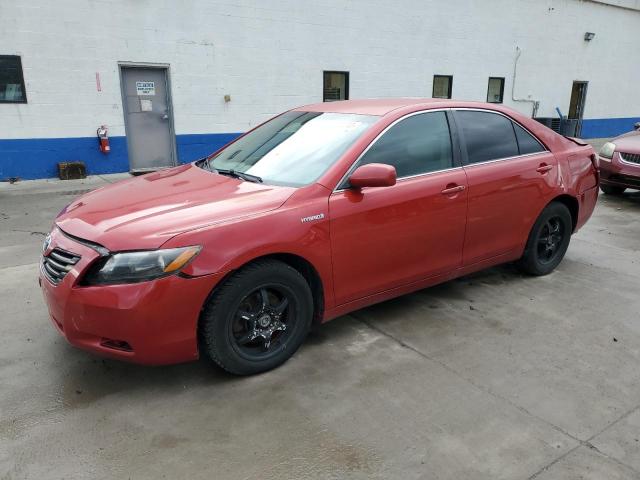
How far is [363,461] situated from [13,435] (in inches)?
69.4

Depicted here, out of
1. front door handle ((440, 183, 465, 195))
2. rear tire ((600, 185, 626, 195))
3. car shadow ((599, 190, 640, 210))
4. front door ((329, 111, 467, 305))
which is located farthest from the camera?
rear tire ((600, 185, 626, 195))

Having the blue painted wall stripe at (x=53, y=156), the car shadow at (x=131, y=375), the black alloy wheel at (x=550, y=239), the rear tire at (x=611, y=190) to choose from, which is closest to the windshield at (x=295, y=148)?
the car shadow at (x=131, y=375)

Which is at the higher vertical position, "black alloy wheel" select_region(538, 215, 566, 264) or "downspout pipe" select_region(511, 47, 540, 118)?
"downspout pipe" select_region(511, 47, 540, 118)

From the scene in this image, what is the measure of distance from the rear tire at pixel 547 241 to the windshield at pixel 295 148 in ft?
6.60

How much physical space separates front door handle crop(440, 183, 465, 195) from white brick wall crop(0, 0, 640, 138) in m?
8.06

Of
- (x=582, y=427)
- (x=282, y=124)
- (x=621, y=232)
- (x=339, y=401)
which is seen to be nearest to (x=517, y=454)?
(x=582, y=427)

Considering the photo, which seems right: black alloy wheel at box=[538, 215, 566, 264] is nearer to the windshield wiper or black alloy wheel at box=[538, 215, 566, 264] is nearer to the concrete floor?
the concrete floor

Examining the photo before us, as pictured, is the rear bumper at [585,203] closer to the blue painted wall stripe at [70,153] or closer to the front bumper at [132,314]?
the front bumper at [132,314]

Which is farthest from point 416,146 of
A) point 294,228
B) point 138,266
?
point 138,266

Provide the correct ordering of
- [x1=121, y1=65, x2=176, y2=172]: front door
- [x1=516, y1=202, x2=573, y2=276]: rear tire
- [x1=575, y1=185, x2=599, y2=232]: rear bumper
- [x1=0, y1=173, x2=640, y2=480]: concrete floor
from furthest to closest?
[x1=121, y1=65, x2=176, y2=172]: front door → [x1=575, y1=185, x2=599, y2=232]: rear bumper → [x1=516, y1=202, x2=573, y2=276]: rear tire → [x1=0, y1=173, x2=640, y2=480]: concrete floor

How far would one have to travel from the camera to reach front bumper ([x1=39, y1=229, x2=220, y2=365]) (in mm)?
2598

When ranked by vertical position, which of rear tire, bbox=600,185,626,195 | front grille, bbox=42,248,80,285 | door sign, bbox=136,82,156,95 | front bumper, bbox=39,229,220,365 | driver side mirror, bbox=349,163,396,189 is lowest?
rear tire, bbox=600,185,626,195

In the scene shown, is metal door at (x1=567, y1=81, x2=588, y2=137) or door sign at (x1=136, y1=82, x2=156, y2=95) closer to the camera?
door sign at (x1=136, y1=82, x2=156, y2=95)

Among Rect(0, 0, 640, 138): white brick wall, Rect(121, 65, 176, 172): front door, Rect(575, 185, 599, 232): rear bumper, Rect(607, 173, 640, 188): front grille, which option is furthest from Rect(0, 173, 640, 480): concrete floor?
Rect(121, 65, 176, 172): front door
